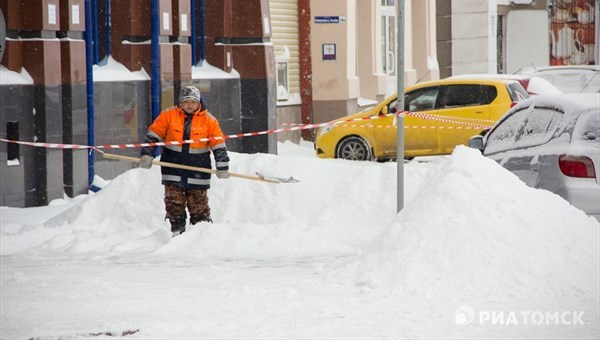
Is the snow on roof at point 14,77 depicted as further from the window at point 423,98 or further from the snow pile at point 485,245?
the window at point 423,98

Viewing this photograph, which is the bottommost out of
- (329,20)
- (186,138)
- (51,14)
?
(186,138)

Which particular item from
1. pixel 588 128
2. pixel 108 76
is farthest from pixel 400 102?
pixel 108 76

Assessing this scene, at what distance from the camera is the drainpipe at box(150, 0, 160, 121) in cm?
1936

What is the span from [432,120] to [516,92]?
54.1 inches

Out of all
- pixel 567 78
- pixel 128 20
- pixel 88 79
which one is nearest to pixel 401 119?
pixel 88 79

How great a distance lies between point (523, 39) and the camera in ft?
151

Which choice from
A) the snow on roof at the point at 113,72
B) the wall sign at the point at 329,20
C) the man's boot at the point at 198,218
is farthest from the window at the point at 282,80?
the man's boot at the point at 198,218

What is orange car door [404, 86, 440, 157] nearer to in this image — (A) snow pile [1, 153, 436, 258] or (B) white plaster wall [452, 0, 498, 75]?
(A) snow pile [1, 153, 436, 258]

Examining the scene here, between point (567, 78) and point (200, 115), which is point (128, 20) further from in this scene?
point (567, 78)

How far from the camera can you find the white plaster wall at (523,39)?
45.8 meters

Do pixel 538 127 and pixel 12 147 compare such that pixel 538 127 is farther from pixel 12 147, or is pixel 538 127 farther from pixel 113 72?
pixel 113 72

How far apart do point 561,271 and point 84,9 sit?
9.79 metres

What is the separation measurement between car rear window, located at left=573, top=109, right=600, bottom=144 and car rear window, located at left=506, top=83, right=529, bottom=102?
33.9 feet

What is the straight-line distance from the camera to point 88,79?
17.5m
